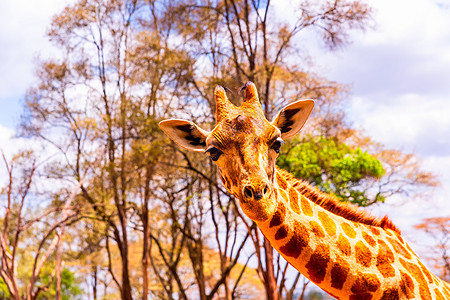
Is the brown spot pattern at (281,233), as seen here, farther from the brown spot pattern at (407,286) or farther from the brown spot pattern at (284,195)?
the brown spot pattern at (407,286)

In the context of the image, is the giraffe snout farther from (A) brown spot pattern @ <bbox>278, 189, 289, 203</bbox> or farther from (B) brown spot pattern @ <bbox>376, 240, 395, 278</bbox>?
(B) brown spot pattern @ <bbox>376, 240, 395, 278</bbox>

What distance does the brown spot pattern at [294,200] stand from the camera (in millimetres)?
3371

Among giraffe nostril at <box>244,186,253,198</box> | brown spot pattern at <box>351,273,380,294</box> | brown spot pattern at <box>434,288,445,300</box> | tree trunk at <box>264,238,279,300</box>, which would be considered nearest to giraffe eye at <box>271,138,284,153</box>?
giraffe nostril at <box>244,186,253,198</box>

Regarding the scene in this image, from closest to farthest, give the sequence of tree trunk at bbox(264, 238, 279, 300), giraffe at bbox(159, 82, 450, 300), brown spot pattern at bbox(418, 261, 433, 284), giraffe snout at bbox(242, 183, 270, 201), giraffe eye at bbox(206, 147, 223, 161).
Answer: giraffe snout at bbox(242, 183, 270, 201) → giraffe at bbox(159, 82, 450, 300) → giraffe eye at bbox(206, 147, 223, 161) → brown spot pattern at bbox(418, 261, 433, 284) → tree trunk at bbox(264, 238, 279, 300)

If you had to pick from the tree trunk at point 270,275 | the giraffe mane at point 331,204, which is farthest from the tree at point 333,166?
the giraffe mane at point 331,204

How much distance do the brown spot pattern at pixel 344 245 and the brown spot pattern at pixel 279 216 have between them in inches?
18.7

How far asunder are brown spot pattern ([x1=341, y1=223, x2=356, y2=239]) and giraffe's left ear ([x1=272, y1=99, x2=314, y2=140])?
2.58 feet

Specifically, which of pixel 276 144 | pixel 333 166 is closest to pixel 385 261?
pixel 276 144

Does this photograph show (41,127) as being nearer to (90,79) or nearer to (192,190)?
(90,79)

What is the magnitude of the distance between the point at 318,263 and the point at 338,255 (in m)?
0.17

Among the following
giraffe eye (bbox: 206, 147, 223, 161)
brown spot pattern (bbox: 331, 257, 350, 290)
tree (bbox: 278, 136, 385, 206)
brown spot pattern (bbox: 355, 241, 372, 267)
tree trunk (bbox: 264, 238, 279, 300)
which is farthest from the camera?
tree (bbox: 278, 136, 385, 206)

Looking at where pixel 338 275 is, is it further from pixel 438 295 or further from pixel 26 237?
pixel 26 237

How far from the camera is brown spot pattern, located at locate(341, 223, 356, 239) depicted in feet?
11.4

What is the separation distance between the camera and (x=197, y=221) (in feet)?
61.0
